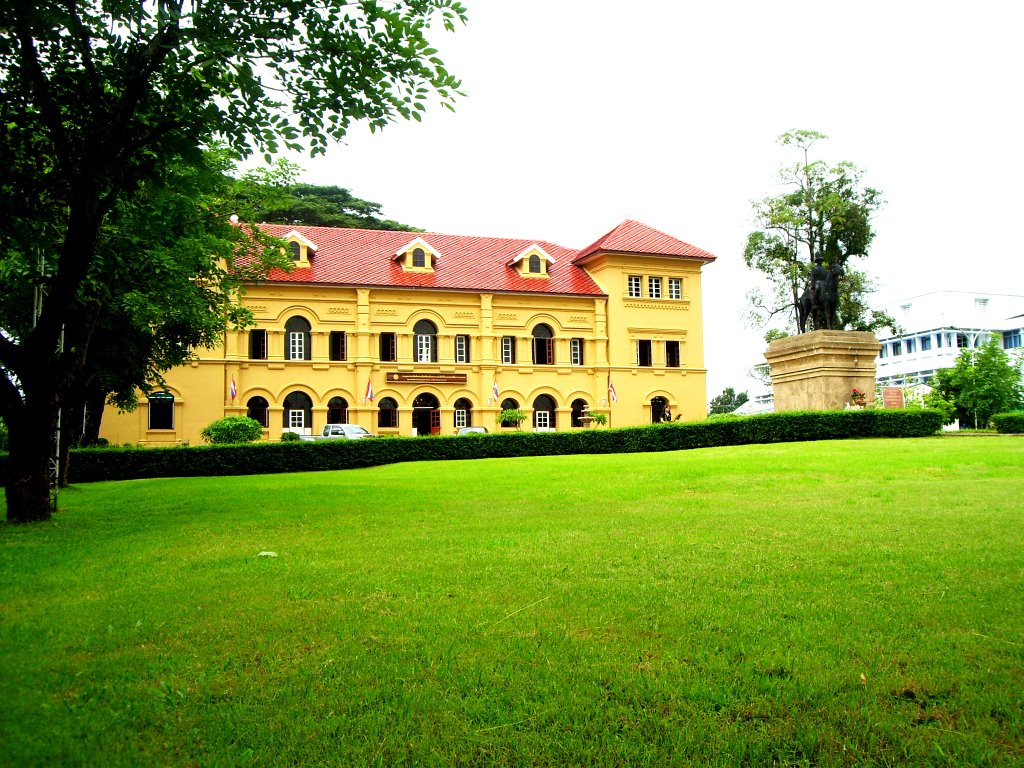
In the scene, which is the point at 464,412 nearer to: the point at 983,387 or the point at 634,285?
the point at 634,285

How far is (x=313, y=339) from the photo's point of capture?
39.4 meters

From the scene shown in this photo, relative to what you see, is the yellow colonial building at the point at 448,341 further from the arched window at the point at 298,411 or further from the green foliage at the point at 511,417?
the green foliage at the point at 511,417

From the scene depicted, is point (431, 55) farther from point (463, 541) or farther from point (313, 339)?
point (313, 339)

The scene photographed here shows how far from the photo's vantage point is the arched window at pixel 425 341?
41375 millimetres

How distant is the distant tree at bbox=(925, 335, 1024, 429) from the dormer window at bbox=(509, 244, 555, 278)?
65.6ft

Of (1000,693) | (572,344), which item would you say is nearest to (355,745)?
(1000,693)

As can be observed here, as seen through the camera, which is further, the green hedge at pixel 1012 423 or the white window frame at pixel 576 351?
the white window frame at pixel 576 351

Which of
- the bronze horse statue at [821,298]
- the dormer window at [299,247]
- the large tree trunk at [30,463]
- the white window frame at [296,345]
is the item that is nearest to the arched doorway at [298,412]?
the white window frame at [296,345]

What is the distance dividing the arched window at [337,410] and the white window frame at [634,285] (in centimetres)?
1629

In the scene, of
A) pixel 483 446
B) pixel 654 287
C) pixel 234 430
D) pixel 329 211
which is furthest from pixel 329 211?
pixel 483 446

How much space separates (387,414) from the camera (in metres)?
40.3

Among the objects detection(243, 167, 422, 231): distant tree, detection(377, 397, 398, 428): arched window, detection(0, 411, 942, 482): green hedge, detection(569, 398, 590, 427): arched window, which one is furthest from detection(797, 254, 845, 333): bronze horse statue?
detection(243, 167, 422, 231): distant tree

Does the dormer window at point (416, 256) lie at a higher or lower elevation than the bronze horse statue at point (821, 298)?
higher

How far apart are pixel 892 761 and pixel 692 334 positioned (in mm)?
Answer: 42741
